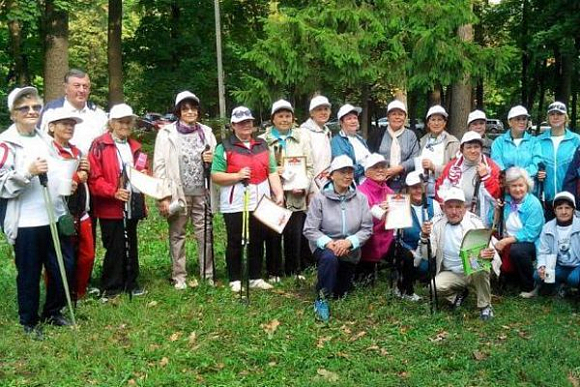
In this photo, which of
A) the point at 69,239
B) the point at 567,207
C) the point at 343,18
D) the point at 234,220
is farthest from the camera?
the point at 343,18

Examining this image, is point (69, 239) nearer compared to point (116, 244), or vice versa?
point (69, 239)

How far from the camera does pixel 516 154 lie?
723 cm

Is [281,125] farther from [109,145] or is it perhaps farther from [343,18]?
[343,18]

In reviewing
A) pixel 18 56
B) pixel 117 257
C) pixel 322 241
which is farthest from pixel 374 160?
pixel 18 56

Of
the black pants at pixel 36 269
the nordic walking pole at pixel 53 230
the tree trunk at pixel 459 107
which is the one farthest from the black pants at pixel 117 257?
the tree trunk at pixel 459 107

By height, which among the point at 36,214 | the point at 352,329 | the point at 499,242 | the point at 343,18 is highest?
the point at 343,18

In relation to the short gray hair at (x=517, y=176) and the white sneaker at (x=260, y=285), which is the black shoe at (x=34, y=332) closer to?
the white sneaker at (x=260, y=285)

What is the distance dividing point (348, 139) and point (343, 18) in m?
4.20

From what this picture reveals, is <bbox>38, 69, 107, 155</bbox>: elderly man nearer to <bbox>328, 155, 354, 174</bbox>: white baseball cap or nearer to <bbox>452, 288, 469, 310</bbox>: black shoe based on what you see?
<bbox>328, 155, 354, 174</bbox>: white baseball cap

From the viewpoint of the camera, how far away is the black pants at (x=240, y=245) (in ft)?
23.0

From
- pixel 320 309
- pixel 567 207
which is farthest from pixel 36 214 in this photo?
pixel 567 207

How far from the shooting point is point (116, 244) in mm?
6730

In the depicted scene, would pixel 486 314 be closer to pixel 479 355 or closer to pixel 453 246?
pixel 453 246

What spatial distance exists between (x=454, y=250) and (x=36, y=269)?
3.96m
